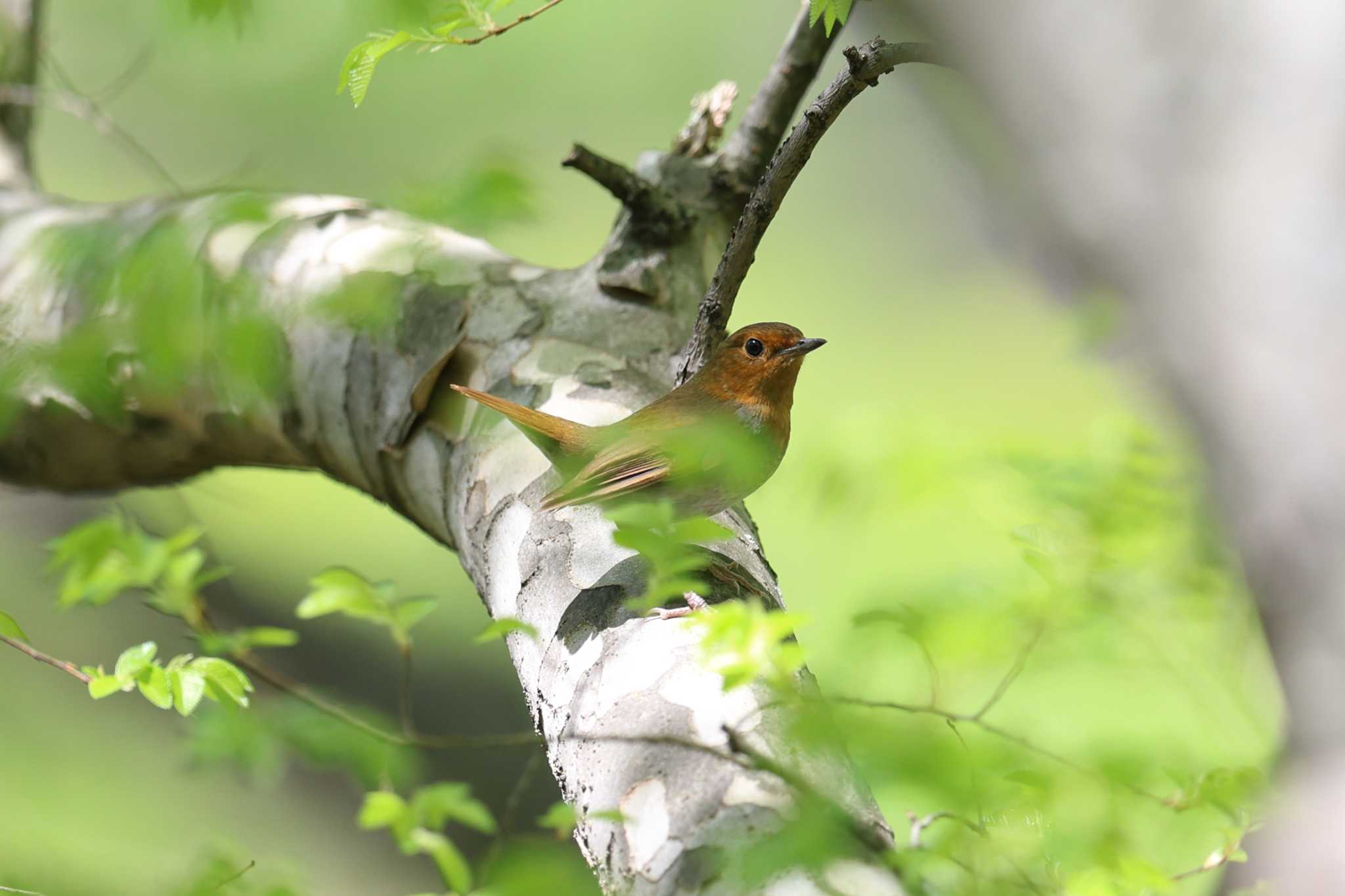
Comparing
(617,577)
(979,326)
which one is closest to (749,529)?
(617,577)

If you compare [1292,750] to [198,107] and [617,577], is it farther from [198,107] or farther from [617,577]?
[198,107]

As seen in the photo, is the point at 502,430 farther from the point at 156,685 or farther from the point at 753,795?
the point at 753,795

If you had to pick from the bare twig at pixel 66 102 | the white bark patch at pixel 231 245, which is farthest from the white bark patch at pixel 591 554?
the bare twig at pixel 66 102

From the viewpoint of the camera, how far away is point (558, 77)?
692 centimetres

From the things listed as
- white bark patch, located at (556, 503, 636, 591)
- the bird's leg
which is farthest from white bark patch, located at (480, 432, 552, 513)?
the bird's leg

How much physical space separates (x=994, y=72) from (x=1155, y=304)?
16 cm

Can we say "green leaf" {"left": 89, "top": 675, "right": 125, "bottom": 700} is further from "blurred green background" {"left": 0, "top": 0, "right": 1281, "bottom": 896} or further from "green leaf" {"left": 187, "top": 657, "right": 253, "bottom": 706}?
"blurred green background" {"left": 0, "top": 0, "right": 1281, "bottom": 896}

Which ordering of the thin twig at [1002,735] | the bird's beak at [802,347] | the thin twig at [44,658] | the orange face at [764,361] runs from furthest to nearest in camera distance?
the bird's beak at [802,347]
the orange face at [764,361]
the thin twig at [44,658]
the thin twig at [1002,735]

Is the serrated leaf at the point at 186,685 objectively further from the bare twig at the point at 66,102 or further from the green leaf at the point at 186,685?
the bare twig at the point at 66,102

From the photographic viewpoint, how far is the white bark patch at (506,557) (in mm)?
1592

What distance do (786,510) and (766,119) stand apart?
88 cm

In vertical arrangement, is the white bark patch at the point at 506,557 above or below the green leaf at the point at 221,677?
above

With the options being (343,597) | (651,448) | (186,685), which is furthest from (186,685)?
(651,448)

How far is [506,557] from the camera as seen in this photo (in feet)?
5.38
